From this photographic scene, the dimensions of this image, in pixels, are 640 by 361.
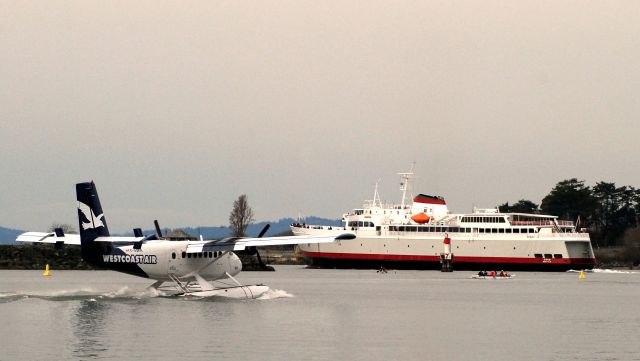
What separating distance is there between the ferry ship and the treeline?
5676cm

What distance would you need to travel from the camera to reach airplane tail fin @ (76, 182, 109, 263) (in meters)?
51.4

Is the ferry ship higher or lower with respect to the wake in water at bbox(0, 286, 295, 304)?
higher

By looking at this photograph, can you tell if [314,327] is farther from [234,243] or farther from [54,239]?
[54,239]

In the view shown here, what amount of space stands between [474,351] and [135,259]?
69.5 feet

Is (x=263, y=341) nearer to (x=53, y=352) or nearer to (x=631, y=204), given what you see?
(x=53, y=352)

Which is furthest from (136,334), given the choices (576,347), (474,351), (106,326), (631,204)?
(631,204)

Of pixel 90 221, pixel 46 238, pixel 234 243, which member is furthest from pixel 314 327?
pixel 46 238

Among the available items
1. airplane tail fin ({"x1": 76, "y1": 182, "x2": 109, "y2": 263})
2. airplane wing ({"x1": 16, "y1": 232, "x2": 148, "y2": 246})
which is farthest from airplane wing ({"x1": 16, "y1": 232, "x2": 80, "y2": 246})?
airplane tail fin ({"x1": 76, "y1": 182, "x2": 109, "y2": 263})

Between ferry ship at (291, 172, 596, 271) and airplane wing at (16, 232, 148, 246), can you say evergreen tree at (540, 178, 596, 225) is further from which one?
airplane wing at (16, 232, 148, 246)

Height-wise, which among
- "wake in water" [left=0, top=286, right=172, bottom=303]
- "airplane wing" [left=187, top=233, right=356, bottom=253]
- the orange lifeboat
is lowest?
"wake in water" [left=0, top=286, right=172, bottom=303]

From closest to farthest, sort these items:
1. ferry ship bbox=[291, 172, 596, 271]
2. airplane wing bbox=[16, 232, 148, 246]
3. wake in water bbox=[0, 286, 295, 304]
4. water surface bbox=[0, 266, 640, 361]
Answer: water surface bbox=[0, 266, 640, 361] < airplane wing bbox=[16, 232, 148, 246] < wake in water bbox=[0, 286, 295, 304] < ferry ship bbox=[291, 172, 596, 271]

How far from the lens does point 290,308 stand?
5153 cm

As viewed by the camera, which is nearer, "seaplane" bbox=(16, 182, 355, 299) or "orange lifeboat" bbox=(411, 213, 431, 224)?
"seaplane" bbox=(16, 182, 355, 299)

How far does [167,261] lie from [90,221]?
167 inches
